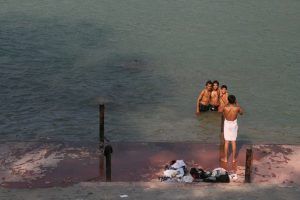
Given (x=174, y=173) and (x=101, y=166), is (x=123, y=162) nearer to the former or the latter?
(x=101, y=166)

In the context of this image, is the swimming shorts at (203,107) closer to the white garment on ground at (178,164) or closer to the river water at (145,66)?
the river water at (145,66)

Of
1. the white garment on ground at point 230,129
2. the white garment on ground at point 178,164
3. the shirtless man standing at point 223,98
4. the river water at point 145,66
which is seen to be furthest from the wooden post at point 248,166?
the shirtless man standing at point 223,98

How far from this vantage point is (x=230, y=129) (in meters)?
11.8

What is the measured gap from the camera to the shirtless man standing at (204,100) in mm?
A: 15357

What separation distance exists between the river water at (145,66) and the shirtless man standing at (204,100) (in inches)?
13.0

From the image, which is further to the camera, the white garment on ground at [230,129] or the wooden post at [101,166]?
the white garment on ground at [230,129]

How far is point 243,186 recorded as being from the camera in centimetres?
1016

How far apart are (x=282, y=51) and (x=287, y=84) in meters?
3.57

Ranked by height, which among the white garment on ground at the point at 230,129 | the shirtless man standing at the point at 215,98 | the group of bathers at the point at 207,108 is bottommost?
the white garment on ground at the point at 230,129

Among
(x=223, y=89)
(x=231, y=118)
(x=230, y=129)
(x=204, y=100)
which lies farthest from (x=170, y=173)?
(x=204, y=100)

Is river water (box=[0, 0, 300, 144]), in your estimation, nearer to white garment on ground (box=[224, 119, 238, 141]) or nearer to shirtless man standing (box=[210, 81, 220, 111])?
shirtless man standing (box=[210, 81, 220, 111])

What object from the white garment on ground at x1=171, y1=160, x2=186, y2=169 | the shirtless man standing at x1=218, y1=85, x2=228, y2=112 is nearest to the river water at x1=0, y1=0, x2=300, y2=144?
the shirtless man standing at x1=218, y1=85, x2=228, y2=112

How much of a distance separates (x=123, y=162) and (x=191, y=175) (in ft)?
5.65

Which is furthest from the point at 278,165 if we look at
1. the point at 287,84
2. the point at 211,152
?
the point at 287,84
